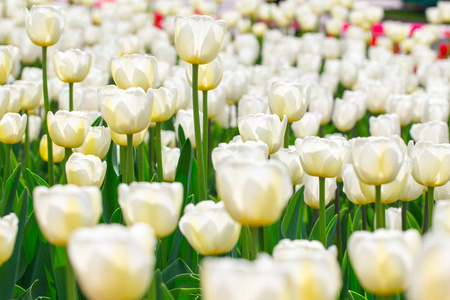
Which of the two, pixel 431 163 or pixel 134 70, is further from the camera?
pixel 134 70

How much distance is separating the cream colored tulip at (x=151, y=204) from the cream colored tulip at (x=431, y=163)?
0.86m

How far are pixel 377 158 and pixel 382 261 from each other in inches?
17.9

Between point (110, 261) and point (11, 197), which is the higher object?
point (110, 261)

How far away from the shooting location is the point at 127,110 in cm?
176

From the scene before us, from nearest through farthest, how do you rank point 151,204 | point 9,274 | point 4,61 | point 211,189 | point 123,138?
point 151,204 < point 9,274 < point 123,138 < point 4,61 < point 211,189

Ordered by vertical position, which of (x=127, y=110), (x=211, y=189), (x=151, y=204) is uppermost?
(x=127, y=110)

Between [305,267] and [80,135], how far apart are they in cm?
133

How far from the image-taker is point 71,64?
253 centimetres

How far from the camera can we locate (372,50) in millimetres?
6230

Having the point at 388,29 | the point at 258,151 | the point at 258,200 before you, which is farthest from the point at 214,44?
the point at 388,29

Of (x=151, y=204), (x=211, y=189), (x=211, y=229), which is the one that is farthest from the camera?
(x=211, y=189)

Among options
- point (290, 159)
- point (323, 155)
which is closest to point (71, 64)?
point (290, 159)

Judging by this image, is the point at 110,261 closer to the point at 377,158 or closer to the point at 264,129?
the point at 377,158

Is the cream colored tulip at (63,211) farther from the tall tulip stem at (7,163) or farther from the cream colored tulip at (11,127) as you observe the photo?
the tall tulip stem at (7,163)
